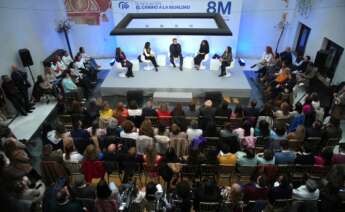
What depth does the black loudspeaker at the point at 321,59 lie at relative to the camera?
7.40 meters

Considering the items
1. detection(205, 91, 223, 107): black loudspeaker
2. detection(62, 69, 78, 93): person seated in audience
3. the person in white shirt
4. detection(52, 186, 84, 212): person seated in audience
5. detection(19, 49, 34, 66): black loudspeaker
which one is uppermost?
detection(19, 49, 34, 66): black loudspeaker

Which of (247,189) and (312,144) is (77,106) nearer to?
(247,189)

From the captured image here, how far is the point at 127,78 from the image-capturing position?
8734 mm

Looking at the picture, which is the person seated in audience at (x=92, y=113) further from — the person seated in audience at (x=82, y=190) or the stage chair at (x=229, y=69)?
the stage chair at (x=229, y=69)

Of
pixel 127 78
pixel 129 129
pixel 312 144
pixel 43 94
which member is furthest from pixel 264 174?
pixel 43 94

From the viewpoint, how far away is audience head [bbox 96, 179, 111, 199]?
362 cm

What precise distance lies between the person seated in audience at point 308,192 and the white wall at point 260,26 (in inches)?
300

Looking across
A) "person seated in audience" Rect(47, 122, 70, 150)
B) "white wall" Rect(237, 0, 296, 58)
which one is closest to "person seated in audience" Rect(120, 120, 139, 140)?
"person seated in audience" Rect(47, 122, 70, 150)

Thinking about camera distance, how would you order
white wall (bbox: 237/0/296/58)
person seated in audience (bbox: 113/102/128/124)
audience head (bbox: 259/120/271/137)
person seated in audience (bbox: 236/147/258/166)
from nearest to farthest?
person seated in audience (bbox: 236/147/258/166), audience head (bbox: 259/120/271/137), person seated in audience (bbox: 113/102/128/124), white wall (bbox: 237/0/296/58)

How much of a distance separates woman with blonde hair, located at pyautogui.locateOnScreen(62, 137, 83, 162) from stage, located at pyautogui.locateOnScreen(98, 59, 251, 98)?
3.92m

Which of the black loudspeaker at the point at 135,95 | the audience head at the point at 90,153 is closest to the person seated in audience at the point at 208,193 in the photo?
the audience head at the point at 90,153

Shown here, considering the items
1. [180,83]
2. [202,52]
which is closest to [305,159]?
[180,83]

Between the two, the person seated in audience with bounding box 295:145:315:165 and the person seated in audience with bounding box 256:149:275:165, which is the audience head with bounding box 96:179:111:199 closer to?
the person seated in audience with bounding box 256:149:275:165

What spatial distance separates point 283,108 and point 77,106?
4.47 metres
